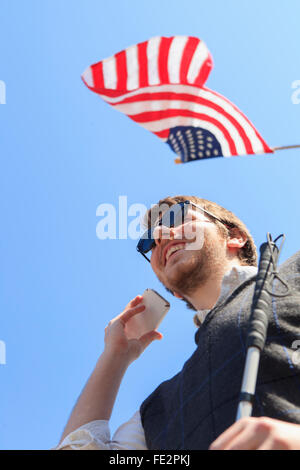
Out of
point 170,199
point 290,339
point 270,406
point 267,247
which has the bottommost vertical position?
point 270,406

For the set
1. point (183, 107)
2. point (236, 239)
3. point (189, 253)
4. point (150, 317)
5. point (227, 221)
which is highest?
point (183, 107)

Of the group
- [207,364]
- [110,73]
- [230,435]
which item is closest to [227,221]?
[110,73]

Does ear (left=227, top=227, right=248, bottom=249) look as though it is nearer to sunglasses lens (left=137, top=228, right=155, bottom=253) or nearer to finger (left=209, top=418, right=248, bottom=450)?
sunglasses lens (left=137, top=228, right=155, bottom=253)

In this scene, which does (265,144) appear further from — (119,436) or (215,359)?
(119,436)

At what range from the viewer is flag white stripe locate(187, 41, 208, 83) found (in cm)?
364

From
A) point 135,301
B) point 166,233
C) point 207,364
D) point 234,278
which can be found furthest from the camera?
point 166,233

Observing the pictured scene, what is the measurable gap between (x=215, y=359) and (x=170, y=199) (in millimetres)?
2609

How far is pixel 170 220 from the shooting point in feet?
15.6

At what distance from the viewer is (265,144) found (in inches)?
137

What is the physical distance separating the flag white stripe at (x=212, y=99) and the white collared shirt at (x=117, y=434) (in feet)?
3.10

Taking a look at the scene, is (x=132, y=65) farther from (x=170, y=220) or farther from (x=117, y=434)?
(x=117, y=434)

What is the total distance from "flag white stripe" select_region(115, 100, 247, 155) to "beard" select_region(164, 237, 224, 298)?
0.98m

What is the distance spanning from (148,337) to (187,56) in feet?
7.55
